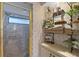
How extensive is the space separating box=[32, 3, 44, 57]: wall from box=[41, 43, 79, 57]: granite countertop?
7 centimetres

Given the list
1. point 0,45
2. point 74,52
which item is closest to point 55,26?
point 74,52

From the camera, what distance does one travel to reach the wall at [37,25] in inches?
69.8

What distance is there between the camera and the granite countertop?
1.67 meters

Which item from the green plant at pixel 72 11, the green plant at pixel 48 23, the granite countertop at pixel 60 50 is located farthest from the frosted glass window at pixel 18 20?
the green plant at pixel 72 11

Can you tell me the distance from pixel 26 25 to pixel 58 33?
0.35 metres

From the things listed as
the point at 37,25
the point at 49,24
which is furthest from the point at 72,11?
the point at 37,25

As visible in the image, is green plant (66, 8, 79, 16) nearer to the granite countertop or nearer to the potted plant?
the potted plant

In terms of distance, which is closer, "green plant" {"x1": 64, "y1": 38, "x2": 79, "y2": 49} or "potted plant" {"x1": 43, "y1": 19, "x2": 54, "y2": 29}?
"green plant" {"x1": 64, "y1": 38, "x2": 79, "y2": 49}

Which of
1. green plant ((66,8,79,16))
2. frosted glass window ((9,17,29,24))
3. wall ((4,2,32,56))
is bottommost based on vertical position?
frosted glass window ((9,17,29,24))

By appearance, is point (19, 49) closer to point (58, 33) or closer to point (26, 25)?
point (26, 25)

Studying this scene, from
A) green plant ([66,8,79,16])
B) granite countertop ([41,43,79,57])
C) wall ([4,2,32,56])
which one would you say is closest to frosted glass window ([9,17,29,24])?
wall ([4,2,32,56])

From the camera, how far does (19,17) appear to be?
182 cm

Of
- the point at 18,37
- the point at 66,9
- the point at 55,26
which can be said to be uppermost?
the point at 66,9

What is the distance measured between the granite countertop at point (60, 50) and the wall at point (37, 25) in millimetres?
71
